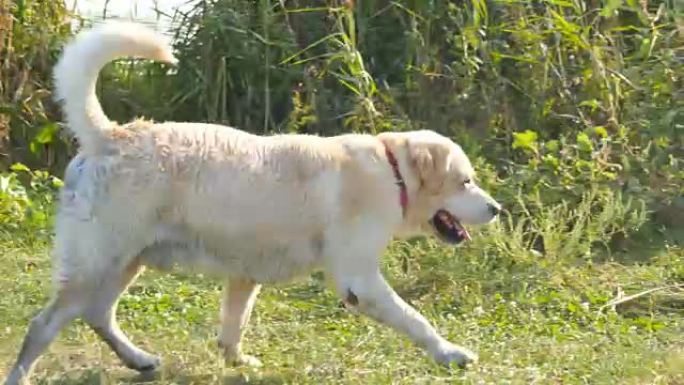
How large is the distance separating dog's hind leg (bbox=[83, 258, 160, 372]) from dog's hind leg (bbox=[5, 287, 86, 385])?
7cm

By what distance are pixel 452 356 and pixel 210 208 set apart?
3.63 feet

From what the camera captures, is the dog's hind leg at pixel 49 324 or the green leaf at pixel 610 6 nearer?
the dog's hind leg at pixel 49 324

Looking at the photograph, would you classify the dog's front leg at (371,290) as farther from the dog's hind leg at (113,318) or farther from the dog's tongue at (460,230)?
the dog's hind leg at (113,318)

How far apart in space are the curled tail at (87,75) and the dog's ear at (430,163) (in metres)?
1.24

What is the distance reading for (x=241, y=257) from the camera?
5105 millimetres

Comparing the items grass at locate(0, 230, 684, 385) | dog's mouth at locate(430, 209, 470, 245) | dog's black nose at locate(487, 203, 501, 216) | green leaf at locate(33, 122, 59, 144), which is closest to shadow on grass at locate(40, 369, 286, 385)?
grass at locate(0, 230, 684, 385)

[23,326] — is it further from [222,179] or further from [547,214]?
[547,214]

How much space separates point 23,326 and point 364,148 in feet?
6.09

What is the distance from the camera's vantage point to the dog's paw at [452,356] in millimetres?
5078

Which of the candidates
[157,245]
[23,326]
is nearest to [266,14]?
[23,326]

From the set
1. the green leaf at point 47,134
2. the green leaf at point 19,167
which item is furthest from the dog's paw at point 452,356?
the green leaf at point 47,134

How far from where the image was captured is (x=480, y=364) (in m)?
5.20

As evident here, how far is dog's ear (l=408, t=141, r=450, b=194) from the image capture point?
5.45 metres

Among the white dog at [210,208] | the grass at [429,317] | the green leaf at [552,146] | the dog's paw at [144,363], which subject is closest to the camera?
the white dog at [210,208]
